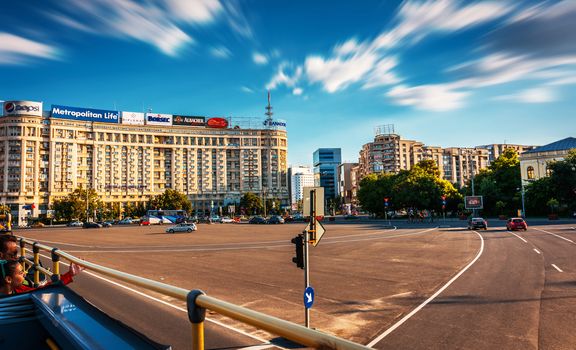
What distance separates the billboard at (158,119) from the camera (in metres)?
134

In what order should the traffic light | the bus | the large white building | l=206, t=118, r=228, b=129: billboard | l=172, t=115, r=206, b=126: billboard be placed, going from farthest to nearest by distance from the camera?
1. l=206, t=118, r=228, b=129: billboard
2. l=172, t=115, r=206, b=126: billboard
3. the large white building
4. the bus
5. the traffic light

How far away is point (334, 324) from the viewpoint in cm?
873

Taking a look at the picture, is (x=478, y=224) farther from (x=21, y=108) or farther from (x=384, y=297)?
(x=21, y=108)

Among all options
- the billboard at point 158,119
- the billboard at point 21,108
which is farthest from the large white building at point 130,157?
the billboard at point 158,119

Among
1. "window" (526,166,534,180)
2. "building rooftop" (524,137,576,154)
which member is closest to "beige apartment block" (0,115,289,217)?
"window" (526,166,534,180)

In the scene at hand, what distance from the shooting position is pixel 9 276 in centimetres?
443

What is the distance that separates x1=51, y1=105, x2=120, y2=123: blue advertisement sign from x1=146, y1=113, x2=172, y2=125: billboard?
10349 mm

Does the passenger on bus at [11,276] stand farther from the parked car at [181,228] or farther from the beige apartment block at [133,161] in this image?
the beige apartment block at [133,161]

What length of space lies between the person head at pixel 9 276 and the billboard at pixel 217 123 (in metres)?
145

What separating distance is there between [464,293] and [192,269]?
11.4 m

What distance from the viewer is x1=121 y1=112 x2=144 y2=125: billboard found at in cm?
13138

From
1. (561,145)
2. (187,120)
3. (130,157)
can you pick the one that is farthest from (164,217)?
(561,145)

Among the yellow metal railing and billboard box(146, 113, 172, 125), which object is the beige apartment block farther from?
the yellow metal railing

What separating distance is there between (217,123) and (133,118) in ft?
102
